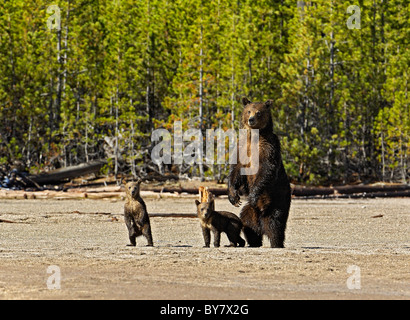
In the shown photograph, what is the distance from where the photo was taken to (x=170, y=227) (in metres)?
16.8

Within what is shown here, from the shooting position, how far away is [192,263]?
34.7 ft

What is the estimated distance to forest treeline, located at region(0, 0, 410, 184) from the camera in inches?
1272

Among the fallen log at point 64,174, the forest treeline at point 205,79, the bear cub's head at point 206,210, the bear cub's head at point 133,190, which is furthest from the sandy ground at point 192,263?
the forest treeline at point 205,79

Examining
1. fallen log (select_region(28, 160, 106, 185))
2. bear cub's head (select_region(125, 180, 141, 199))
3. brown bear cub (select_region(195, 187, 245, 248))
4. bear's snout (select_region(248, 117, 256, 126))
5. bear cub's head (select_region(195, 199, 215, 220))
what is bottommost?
fallen log (select_region(28, 160, 106, 185))

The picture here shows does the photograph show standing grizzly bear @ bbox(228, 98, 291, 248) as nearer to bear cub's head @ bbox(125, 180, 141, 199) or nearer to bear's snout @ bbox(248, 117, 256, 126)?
bear's snout @ bbox(248, 117, 256, 126)

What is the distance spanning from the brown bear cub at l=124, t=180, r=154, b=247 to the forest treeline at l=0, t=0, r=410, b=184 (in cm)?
1880

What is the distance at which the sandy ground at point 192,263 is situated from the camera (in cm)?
859

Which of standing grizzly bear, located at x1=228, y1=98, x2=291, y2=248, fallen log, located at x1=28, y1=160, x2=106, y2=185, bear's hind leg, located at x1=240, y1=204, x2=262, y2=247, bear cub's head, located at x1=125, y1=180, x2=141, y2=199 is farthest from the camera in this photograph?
fallen log, located at x1=28, y1=160, x2=106, y2=185

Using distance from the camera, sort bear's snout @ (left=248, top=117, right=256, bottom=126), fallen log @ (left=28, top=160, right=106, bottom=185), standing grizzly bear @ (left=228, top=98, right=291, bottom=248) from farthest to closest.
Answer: fallen log @ (left=28, top=160, right=106, bottom=185) → bear's snout @ (left=248, top=117, right=256, bottom=126) → standing grizzly bear @ (left=228, top=98, right=291, bottom=248)

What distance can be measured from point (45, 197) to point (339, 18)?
13.2 m

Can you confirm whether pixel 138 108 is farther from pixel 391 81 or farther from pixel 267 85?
pixel 391 81

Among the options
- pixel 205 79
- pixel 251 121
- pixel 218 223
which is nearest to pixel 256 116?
pixel 251 121

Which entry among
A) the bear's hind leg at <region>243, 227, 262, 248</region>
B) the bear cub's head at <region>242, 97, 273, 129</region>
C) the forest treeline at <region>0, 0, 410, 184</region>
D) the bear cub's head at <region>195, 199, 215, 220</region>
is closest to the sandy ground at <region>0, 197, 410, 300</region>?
the bear's hind leg at <region>243, 227, 262, 248</region>

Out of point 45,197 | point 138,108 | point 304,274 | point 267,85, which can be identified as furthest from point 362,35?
point 304,274
